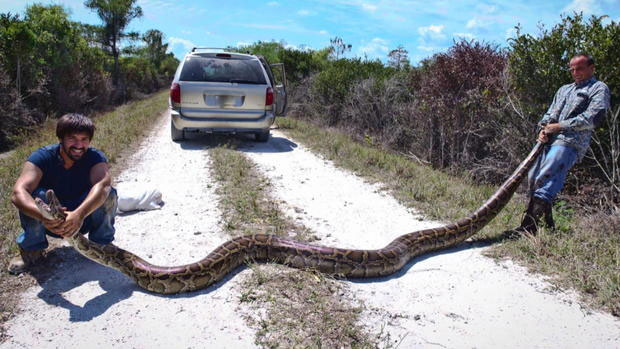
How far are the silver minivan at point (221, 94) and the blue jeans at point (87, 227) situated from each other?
264 inches

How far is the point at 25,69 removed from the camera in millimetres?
15320

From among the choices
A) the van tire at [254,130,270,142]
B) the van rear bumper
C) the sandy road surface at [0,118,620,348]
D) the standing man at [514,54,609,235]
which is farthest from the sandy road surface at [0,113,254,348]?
the van tire at [254,130,270,142]

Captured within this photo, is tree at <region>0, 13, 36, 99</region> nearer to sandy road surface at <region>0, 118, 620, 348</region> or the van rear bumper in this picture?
the van rear bumper

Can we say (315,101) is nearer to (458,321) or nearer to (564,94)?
(564,94)

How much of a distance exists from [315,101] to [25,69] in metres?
11.1

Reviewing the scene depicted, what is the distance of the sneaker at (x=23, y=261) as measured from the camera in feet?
14.5

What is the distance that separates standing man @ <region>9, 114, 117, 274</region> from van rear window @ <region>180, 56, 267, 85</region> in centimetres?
700

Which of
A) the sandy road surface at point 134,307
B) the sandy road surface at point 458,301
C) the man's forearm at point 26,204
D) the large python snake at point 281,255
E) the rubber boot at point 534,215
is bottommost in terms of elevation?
the sandy road surface at point 134,307

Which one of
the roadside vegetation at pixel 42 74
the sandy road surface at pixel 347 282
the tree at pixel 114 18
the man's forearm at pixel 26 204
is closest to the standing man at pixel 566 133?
the sandy road surface at pixel 347 282

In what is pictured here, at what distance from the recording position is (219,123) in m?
11.5

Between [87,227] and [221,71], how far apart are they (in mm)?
7623

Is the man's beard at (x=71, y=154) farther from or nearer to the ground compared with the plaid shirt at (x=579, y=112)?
nearer to the ground

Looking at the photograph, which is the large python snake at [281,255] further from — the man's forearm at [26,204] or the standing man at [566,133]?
the standing man at [566,133]

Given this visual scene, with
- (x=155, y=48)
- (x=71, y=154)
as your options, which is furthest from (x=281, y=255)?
(x=155, y=48)
